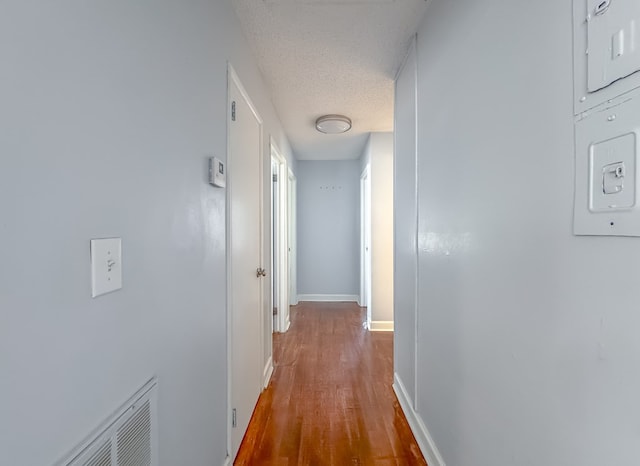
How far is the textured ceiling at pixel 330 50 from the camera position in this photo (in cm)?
174

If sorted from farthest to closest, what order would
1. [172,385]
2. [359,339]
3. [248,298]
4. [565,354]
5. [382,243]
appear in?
[382,243] < [359,339] < [248,298] < [172,385] < [565,354]

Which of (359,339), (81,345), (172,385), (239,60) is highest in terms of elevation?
(239,60)

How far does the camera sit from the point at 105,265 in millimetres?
715

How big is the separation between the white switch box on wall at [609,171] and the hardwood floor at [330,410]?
167cm

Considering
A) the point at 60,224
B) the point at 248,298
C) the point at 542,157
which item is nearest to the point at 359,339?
the point at 248,298

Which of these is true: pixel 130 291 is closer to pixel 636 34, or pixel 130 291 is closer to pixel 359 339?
pixel 636 34

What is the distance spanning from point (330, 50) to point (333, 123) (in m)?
1.26

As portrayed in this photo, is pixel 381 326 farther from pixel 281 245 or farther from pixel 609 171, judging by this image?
pixel 609 171

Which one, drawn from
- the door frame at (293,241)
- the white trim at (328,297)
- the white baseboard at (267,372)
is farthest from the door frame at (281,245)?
the white trim at (328,297)

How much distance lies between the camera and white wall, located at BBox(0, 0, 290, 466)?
517mm

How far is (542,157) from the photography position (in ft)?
2.75

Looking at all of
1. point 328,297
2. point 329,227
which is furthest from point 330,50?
point 328,297

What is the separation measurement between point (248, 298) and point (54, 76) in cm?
167

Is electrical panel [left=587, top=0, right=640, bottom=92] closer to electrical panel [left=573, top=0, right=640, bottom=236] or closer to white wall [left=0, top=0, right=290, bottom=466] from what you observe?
electrical panel [left=573, top=0, right=640, bottom=236]
